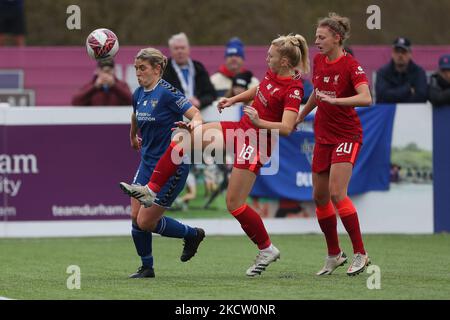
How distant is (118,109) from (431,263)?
512cm

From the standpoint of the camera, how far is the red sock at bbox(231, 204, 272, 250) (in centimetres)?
1014

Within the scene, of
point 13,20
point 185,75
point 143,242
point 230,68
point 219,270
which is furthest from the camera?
point 13,20

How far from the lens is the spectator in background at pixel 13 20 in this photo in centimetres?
2130

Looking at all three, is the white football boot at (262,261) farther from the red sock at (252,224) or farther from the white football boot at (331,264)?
the white football boot at (331,264)

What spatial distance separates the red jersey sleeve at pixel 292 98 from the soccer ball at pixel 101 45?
1719 millimetres

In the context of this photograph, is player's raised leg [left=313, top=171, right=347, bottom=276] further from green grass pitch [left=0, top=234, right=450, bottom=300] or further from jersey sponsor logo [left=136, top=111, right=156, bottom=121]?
jersey sponsor logo [left=136, top=111, right=156, bottom=121]

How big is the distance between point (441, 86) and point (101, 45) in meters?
6.06

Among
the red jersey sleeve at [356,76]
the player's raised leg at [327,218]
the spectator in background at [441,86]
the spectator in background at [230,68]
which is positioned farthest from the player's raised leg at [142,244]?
the spectator in background at [441,86]

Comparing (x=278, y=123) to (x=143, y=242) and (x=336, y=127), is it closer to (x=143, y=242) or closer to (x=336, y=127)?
(x=336, y=127)

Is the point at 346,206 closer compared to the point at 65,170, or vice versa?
the point at 346,206

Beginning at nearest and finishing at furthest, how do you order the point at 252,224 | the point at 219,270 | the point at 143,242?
the point at 252,224
the point at 143,242
the point at 219,270

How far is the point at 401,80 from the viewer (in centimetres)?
1555

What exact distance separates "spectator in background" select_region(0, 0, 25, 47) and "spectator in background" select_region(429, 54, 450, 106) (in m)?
8.90

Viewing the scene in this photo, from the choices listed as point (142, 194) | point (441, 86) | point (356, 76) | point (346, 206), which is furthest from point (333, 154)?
point (441, 86)
